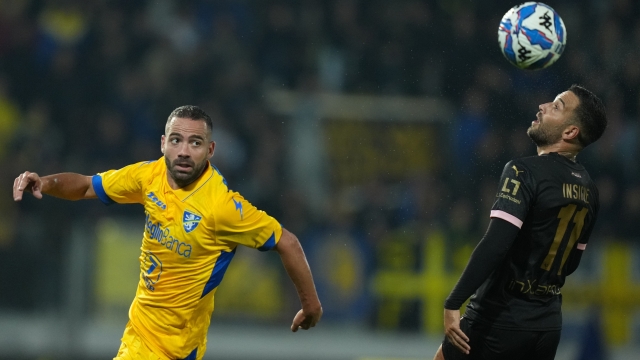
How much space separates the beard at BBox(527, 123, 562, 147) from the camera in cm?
423

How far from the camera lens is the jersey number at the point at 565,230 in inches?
161

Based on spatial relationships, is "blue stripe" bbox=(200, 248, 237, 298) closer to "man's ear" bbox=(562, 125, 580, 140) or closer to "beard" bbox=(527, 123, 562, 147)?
"beard" bbox=(527, 123, 562, 147)

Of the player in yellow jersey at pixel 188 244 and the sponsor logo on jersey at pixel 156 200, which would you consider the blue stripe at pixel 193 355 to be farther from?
the sponsor logo on jersey at pixel 156 200

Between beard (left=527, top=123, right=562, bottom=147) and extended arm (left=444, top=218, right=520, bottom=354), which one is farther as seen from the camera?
beard (left=527, top=123, right=562, bottom=147)

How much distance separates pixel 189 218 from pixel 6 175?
610cm

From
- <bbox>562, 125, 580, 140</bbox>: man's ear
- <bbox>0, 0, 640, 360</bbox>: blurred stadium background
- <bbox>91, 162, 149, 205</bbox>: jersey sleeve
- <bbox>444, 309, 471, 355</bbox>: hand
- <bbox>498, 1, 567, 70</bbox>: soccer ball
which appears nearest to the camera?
<bbox>444, 309, 471, 355</bbox>: hand

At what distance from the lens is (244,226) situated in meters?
4.24

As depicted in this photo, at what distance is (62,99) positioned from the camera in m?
10.5

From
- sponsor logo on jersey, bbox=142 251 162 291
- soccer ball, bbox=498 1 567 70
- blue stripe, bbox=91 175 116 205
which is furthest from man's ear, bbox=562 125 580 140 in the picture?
blue stripe, bbox=91 175 116 205

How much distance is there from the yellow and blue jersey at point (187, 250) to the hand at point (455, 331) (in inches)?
35.1

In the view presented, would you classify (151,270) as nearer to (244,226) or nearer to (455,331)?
(244,226)

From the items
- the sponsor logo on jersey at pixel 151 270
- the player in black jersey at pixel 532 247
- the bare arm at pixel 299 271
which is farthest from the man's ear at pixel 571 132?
the sponsor logo on jersey at pixel 151 270

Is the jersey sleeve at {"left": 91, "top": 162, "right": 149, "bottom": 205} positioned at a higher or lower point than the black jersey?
higher

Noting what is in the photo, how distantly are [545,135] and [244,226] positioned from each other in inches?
58.6
